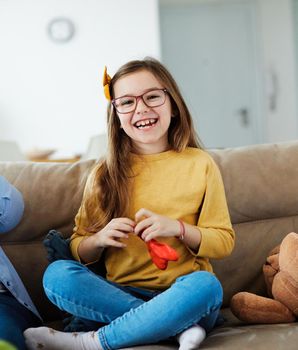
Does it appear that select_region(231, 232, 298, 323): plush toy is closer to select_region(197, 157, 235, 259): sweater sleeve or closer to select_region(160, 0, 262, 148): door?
select_region(197, 157, 235, 259): sweater sleeve

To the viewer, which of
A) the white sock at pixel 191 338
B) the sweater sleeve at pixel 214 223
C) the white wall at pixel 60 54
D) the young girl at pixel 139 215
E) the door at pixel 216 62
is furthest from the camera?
the door at pixel 216 62

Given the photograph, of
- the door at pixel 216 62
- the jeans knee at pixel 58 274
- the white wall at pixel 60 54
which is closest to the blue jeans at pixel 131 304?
the jeans knee at pixel 58 274

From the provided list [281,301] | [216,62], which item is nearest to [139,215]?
[281,301]

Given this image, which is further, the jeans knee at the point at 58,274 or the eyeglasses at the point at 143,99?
the eyeglasses at the point at 143,99

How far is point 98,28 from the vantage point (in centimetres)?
523

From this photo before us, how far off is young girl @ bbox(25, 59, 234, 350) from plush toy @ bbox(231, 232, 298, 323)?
11cm

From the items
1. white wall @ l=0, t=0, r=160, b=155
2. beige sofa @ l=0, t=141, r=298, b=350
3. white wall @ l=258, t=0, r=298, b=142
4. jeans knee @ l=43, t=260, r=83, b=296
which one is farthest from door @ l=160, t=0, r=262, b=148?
jeans knee @ l=43, t=260, r=83, b=296

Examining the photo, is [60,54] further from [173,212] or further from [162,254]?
[162,254]

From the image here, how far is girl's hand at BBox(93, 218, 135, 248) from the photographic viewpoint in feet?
4.72

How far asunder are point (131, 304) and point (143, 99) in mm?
552

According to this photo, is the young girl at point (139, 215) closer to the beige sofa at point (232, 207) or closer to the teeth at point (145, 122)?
the teeth at point (145, 122)

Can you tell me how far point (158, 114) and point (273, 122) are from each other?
14.8 feet

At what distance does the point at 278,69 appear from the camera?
19.2 feet

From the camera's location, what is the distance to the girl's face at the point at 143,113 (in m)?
1.57
